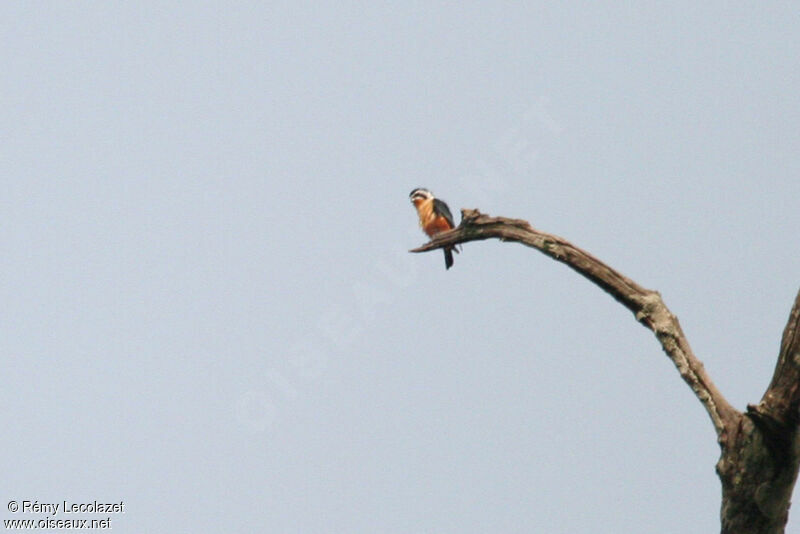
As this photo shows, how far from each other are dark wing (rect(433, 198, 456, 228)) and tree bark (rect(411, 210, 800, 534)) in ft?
31.9

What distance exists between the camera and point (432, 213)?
16844mm

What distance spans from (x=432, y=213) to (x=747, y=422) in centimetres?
1134

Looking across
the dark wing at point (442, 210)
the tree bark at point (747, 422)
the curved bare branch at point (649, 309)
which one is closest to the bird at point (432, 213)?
the dark wing at point (442, 210)

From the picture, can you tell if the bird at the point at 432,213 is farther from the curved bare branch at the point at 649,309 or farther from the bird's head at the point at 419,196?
the curved bare branch at the point at 649,309

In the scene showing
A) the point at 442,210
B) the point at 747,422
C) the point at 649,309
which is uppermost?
the point at 442,210

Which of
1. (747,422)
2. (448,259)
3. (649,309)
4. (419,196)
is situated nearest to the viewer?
(747,422)

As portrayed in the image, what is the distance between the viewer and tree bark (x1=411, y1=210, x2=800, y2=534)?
218 inches

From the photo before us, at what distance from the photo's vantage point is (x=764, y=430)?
5.71m

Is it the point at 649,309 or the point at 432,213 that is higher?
the point at 432,213

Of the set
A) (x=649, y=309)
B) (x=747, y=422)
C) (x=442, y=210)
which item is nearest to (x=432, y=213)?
(x=442, y=210)

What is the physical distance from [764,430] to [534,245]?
8.18 ft

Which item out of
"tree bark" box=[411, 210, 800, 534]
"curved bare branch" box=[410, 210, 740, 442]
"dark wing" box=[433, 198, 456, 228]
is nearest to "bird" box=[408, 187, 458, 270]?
"dark wing" box=[433, 198, 456, 228]

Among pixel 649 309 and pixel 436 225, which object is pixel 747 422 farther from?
pixel 436 225

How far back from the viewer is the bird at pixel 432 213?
16641mm
